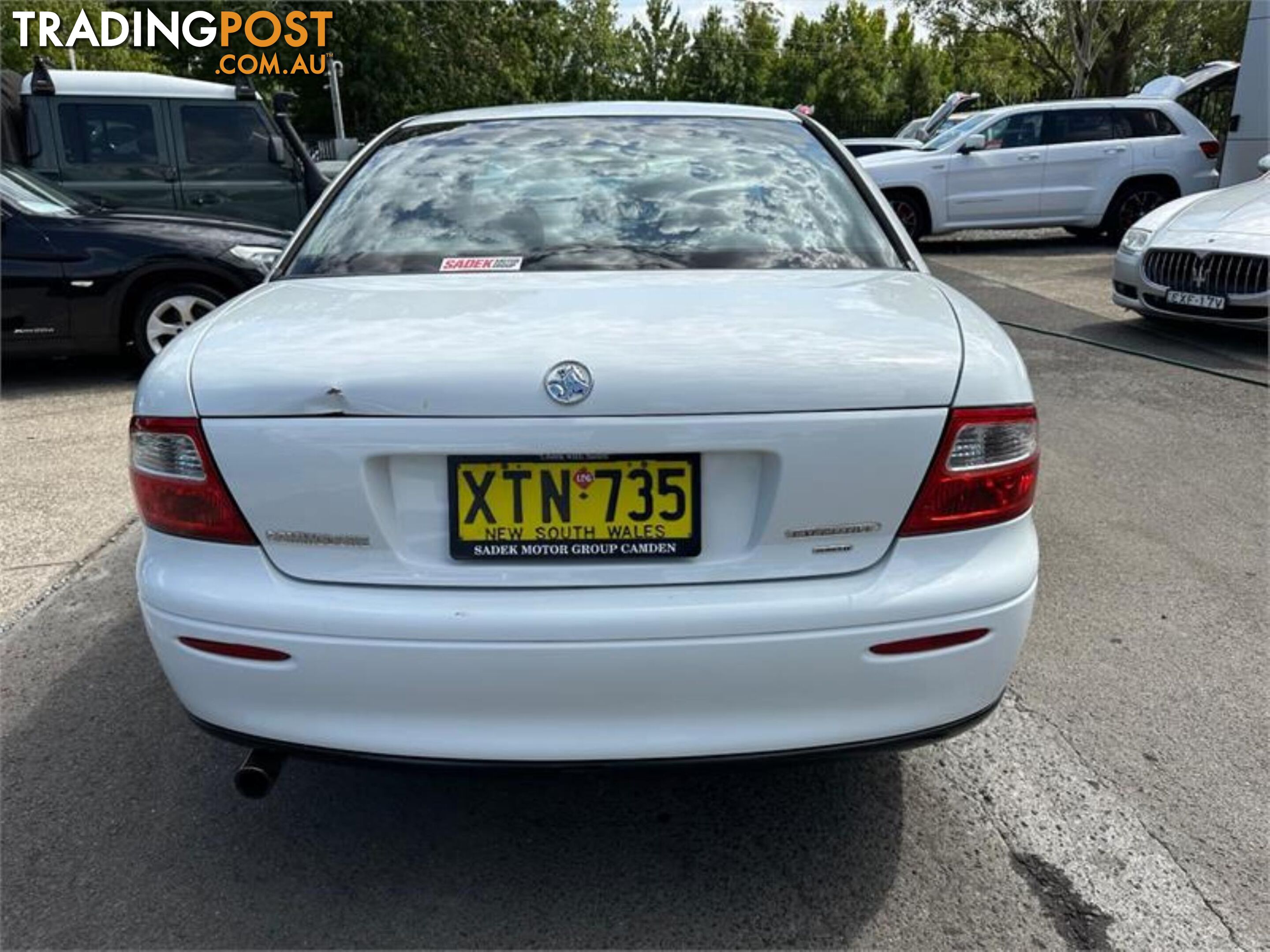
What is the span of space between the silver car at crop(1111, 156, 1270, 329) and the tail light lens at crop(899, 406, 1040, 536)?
20.2 feet

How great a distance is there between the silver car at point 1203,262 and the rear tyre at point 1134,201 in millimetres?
5650

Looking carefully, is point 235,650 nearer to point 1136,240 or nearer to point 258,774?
point 258,774

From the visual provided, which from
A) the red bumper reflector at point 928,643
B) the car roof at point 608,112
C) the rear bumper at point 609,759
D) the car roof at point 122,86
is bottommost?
the rear bumper at point 609,759

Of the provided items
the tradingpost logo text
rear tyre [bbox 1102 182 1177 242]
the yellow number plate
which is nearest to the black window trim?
the yellow number plate

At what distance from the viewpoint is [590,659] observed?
1882mm

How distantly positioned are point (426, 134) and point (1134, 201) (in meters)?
13.1

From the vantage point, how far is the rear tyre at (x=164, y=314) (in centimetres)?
673

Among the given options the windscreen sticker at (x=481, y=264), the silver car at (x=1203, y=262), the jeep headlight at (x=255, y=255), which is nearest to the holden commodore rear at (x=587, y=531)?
the windscreen sticker at (x=481, y=264)

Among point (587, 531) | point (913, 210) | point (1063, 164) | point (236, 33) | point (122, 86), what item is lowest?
point (913, 210)

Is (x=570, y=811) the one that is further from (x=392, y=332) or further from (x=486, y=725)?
(x=392, y=332)

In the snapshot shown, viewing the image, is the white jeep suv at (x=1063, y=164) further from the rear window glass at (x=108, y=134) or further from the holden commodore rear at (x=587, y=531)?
the holden commodore rear at (x=587, y=531)

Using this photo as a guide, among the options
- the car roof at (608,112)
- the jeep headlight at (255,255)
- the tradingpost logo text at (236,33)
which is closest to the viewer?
the car roof at (608,112)

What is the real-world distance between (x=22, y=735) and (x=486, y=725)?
1.67 m

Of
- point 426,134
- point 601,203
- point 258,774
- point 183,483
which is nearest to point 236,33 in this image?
point 426,134
